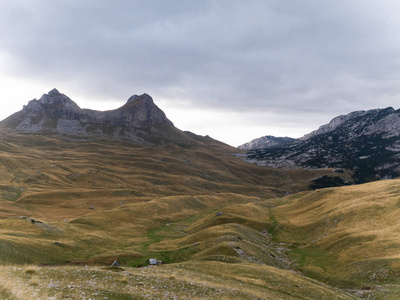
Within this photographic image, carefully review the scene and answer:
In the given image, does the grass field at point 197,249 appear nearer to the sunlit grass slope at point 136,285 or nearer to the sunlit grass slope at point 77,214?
the sunlit grass slope at point 136,285

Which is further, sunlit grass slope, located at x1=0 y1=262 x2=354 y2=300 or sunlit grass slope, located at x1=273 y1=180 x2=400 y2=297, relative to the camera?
sunlit grass slope, located at x1=273 y1=180 x2=400 y2=297

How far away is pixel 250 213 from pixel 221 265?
70.6 meters

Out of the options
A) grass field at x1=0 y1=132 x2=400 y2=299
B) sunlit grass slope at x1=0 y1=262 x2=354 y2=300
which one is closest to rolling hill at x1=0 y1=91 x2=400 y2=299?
sunlit grass slope at x1=0 y1=262 x2=354 y2=300

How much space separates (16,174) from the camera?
164 m

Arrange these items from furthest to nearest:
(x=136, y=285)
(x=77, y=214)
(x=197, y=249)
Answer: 1. (x=77, y=214)
2. (x=197, y=249)
3. (x=136, y=285)

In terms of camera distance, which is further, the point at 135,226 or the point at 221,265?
the point at 135,226

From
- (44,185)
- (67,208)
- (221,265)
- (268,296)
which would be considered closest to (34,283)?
(268,296)

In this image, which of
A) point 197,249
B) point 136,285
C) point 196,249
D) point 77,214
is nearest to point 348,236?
point 197,249

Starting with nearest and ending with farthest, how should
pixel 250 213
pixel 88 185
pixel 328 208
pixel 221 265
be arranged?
pixel 221 265, pixel 328 208, pixel 250 213, pixel 88 185

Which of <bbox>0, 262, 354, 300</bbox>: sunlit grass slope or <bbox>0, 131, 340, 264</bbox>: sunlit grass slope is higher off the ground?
<bbox>0, 262, 354, 300</bbox>: sunlit grass slope

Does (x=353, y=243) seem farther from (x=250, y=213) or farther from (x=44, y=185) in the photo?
(x=44, y=185)

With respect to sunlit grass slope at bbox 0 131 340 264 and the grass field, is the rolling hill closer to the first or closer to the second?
the grass field

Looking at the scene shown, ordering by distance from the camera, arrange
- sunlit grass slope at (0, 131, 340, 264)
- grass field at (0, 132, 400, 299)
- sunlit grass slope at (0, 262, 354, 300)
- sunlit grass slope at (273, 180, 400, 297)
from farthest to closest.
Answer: sunlit grass slope at (0, 131, 340, 264)
sunlit grass slope at (273, 180, 400, 297)
grass field at (0, 132, 400, 299)
sunlit grass slope at (0, 262, 354, 300)

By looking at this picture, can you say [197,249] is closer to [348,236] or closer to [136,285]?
[136,285]
